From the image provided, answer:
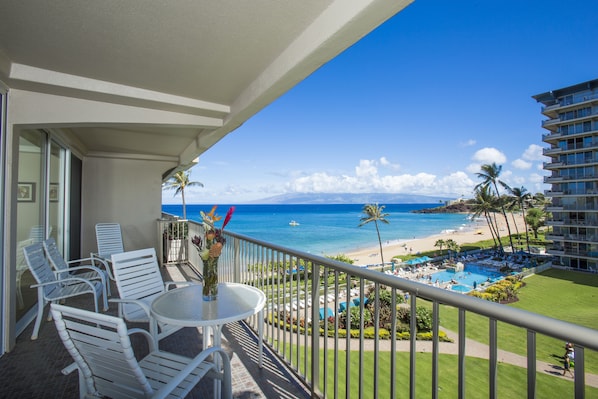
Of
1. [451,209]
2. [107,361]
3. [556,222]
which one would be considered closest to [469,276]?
[556,222]

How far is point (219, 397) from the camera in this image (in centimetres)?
193

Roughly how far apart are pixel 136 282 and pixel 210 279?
1215 mm

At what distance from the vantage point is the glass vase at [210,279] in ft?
6.88

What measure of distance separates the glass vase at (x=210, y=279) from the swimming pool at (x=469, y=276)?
2411 centimetres

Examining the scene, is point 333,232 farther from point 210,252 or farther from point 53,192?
point 210,252

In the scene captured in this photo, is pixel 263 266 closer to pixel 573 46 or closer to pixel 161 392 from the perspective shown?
pixel 161 392

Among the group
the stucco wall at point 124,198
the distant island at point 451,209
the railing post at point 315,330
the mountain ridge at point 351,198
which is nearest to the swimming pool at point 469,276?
the stucco wall at point 124,198

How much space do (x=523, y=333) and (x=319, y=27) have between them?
5.94 ft

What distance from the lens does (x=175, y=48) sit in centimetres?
221

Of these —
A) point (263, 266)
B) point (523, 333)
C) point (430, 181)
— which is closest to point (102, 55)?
point (263, 266)

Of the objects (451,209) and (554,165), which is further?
(451,209)

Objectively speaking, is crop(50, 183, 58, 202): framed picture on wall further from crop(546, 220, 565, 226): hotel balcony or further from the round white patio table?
crop(546, 220, 565, 226): hotel balcony

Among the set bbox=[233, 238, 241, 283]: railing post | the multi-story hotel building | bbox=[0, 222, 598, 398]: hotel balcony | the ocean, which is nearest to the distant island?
the ocean

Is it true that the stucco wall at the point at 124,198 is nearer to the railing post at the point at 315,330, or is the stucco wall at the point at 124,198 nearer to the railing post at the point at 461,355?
the railing post at the point at 315,330
